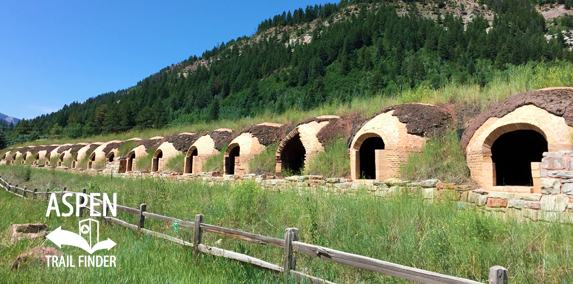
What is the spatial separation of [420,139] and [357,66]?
48.7 m

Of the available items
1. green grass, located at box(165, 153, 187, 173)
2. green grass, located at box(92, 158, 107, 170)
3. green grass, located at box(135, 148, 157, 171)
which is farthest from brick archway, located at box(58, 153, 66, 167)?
green grass, located at box(165, 153, 187, 173)

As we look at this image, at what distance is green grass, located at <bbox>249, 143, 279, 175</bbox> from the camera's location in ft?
41.0

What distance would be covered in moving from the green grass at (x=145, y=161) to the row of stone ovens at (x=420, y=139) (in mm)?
1768

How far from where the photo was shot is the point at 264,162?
41.8 feet

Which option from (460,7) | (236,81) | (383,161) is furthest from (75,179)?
(460,7)

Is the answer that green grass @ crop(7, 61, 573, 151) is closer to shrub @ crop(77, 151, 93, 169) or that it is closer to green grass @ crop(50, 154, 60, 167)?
shrub @ crop(77, 151, 93, 169)

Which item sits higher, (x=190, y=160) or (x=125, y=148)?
(x=125, y=148)

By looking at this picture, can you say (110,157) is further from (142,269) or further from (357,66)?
(357,66)

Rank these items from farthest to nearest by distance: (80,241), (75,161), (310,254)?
(75,161)
(80,241)
(310,254)

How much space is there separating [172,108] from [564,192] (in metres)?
67.7

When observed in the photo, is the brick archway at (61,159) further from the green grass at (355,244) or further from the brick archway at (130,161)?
the green grass at (355,244)

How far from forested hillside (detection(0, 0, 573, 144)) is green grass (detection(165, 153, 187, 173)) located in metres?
17.7

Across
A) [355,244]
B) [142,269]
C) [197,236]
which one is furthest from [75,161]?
[355,244]

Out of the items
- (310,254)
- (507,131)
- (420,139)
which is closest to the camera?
(310,254)
